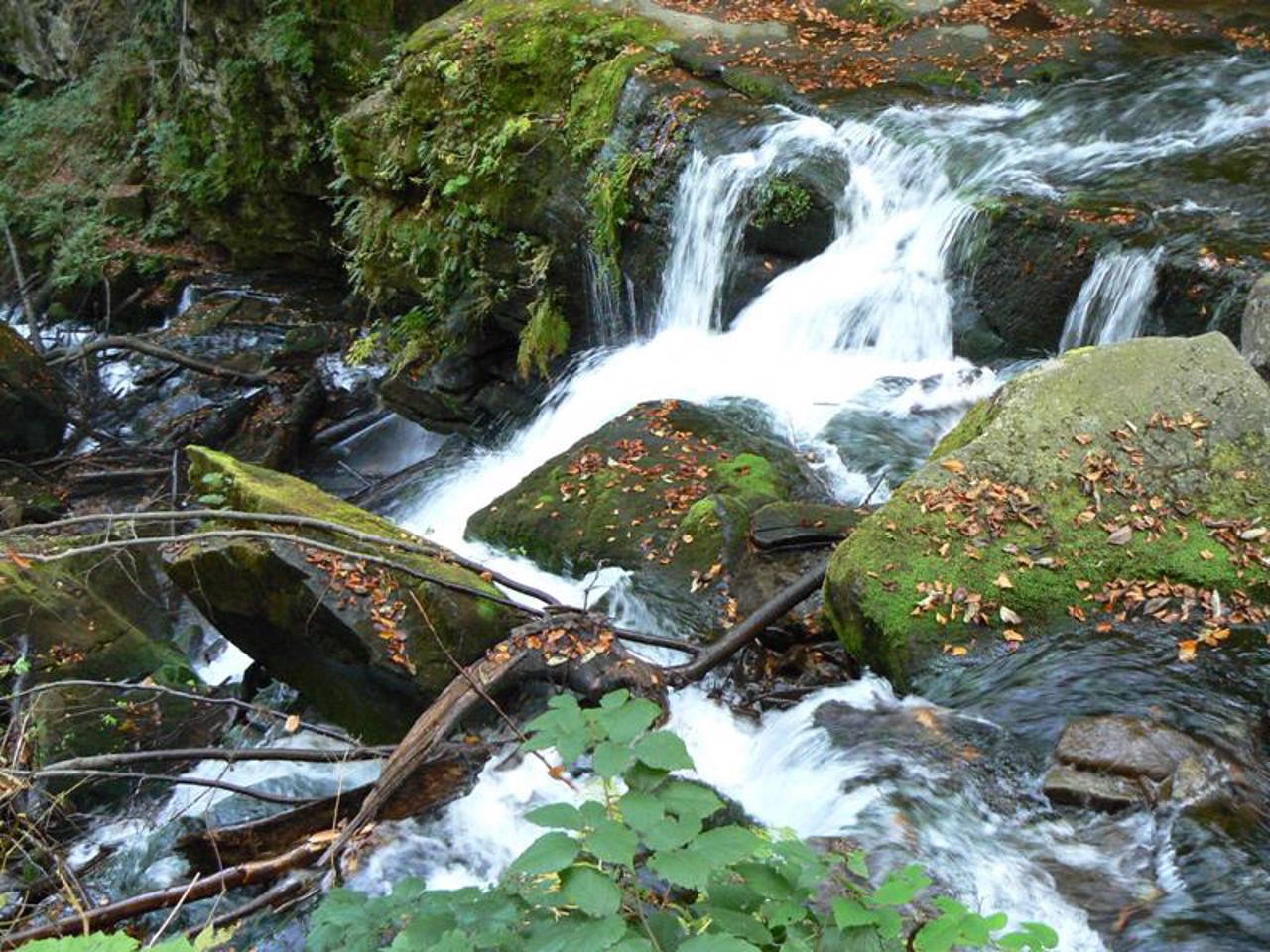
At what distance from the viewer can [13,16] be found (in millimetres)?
17891

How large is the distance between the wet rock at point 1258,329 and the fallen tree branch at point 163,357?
9.42 meters

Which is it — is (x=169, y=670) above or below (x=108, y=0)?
below

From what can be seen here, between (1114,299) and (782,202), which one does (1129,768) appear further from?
(782,202)

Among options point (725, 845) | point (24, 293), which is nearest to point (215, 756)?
point (725, 845)

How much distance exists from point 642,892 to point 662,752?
1.84 ft

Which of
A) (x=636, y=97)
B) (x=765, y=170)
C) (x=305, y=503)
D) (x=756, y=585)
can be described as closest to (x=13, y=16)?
(x=636, y=97)

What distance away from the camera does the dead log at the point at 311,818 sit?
15.0 feet

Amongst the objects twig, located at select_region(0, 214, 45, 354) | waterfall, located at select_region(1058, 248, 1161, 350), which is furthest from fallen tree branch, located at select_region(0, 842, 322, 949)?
twig, located at select_region(0, 214, 45, 354)

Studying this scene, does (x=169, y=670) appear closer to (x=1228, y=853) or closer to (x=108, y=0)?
(x=1228, y=853)

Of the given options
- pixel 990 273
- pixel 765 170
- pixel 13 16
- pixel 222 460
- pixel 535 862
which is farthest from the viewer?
pixel 13 16

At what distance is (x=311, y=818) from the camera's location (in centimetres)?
466

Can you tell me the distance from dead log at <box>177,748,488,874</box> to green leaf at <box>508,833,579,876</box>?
8.03 ft

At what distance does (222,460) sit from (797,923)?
4.83m

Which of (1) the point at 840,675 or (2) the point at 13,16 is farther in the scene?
(2) the point at 13,16
